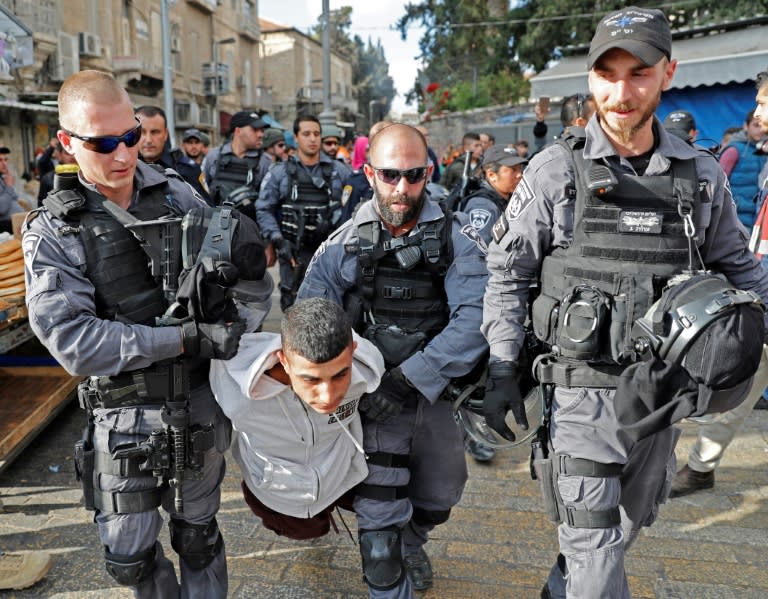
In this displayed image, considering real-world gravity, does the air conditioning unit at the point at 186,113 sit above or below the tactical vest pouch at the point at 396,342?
above

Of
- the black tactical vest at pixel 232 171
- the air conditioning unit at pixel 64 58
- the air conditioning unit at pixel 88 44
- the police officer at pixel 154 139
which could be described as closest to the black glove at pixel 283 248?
the police officer at pixel 154 139

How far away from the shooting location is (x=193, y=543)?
8.12ft

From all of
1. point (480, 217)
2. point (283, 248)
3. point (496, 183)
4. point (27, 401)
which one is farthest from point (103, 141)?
point (283, 248)

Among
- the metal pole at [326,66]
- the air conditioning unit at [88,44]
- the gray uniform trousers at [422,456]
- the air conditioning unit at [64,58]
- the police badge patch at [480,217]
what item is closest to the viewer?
the gray uniform trousers at [422,456]

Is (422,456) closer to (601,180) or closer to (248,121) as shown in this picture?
(601,180)

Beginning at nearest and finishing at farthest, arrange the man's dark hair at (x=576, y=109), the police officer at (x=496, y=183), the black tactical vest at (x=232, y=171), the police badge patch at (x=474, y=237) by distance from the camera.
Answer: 1. the police badge patch at (x=474, y=237)
2. the police officer at (x=496, y=183)
3. the man's dark hair at (x=576, y=109)
4. the black tactical vest at (x=232, y=171)

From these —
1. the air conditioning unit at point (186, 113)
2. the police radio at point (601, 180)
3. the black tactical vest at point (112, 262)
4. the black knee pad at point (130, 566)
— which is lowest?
the black knee pad at point (130, 566)

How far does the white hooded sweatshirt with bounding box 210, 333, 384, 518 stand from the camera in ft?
7.57

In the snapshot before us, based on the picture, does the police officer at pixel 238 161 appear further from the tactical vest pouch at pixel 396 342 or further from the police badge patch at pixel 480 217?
the tactical vest pouch at pixel 396 342

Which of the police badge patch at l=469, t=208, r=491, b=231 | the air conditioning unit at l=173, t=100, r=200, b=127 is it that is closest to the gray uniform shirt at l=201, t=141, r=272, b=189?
the police badge patch at l=469, t=208, r=491, b=231

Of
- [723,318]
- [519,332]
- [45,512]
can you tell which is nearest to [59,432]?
[45,512]

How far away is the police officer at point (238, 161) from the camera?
6375 mm

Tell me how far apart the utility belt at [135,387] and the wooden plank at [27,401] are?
1.59 m

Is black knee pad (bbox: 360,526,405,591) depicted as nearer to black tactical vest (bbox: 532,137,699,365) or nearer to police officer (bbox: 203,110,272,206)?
black tactical vest (bbox: 532,137,699,365)
